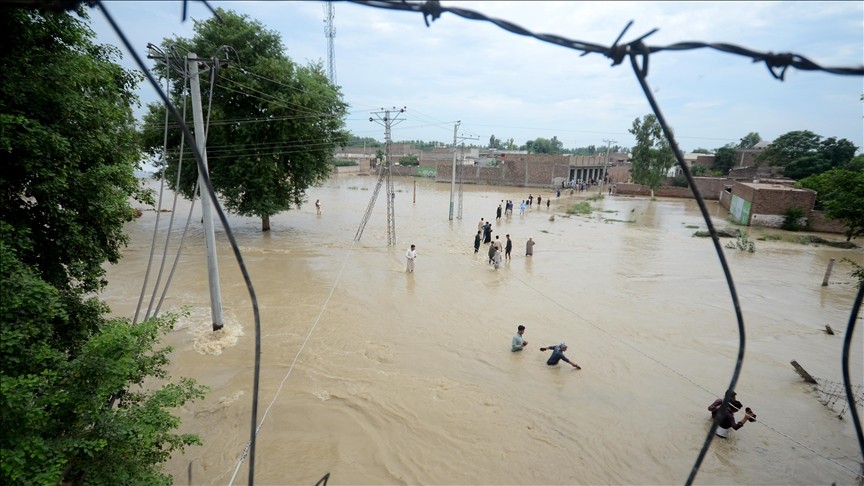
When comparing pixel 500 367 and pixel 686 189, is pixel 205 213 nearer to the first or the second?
pixel 500 367

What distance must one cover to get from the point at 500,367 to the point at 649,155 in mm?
42147

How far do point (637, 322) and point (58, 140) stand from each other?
1241cm

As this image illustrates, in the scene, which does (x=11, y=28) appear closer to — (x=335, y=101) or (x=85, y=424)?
(x=85, y=424)

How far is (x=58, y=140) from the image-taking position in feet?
14.8

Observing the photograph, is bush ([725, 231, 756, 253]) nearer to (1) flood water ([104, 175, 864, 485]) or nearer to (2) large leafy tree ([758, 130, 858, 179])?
(1) flood water ([104, 175, 864, 485])

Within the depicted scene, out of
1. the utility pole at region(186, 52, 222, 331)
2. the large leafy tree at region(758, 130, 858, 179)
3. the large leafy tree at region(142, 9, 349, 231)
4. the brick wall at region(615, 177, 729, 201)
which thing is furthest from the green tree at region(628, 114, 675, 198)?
the utility pole at region(186, 52, 222, 331)

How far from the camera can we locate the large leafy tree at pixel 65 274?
3399 millimetres

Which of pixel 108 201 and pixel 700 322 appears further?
pixel 700 322

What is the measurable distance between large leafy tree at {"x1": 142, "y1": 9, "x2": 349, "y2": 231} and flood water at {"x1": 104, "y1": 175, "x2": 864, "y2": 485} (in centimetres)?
348

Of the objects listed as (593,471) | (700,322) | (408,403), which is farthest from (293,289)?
(700,322)

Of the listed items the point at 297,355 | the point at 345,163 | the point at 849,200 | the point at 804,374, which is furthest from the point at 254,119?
the point at 345,163

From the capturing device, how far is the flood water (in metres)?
6.20

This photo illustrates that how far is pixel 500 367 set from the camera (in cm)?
884

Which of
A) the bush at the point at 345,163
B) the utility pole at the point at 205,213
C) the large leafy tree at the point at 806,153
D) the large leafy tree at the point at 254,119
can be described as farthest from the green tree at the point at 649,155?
the bush at the point at 345,163
